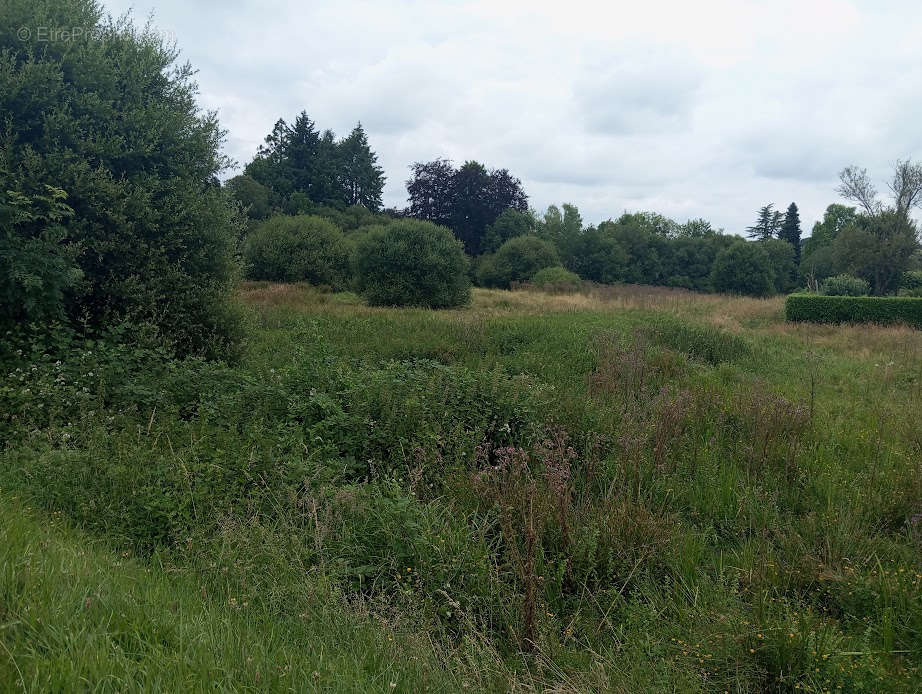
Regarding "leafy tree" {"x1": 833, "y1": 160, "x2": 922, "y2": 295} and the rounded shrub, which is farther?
"leafy tree" {"x1": 833, "y1": 160, "x2": 922, "y2": 295}

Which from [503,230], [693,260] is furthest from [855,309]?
[693,260]

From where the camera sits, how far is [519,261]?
35.6 metres

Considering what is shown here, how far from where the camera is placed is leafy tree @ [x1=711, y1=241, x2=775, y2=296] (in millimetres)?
41469

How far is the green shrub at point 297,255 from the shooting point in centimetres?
2434

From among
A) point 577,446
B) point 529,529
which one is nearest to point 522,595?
point 529,529

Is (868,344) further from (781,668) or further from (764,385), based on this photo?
(781,668)

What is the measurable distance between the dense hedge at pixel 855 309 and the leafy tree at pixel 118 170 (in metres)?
19.0

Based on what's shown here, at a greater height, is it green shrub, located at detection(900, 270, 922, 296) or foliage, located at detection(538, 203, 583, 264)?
foliage, located at detection(538, 203, 583, 264)

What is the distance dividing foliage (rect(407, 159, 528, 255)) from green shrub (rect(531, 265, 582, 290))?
11593mm

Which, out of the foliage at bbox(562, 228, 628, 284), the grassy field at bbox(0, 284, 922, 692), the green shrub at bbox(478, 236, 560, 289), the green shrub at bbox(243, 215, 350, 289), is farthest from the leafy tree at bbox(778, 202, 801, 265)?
the grassy field at bbox(0, 284, 922, 692)

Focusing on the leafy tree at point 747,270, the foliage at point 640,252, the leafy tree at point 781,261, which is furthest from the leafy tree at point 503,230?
the leafy tree at point 781,261

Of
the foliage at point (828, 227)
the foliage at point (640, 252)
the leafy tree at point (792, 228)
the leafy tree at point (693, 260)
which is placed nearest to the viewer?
the foliage at point (640, 252)

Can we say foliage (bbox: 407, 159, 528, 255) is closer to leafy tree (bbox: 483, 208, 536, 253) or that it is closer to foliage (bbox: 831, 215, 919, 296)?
leafy tree (bbox: 483, 208, 536, 253)

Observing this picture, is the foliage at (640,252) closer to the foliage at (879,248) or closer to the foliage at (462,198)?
the foliage at (462,198)
